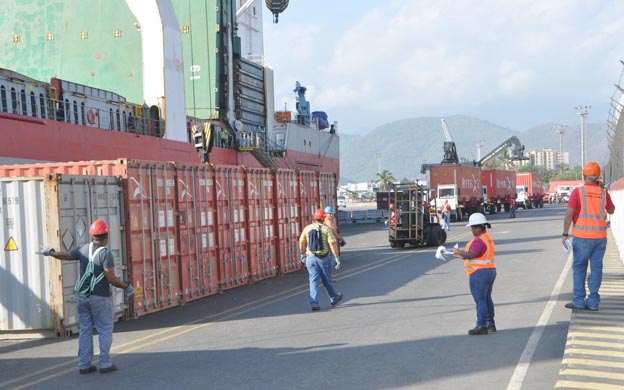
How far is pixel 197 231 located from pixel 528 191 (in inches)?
2539

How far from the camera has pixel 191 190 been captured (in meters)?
15.6

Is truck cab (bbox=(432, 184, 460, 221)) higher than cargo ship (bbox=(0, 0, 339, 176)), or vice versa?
cargo ship (bbox=(0, 0, 339, 176))

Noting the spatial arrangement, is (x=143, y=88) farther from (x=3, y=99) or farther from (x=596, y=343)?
(x=596, y=343)

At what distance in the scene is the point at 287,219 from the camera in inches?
818

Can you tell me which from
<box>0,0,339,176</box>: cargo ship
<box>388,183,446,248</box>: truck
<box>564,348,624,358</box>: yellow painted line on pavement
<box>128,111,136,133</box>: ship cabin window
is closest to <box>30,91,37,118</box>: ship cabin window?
<box>0,0,339,176</box>: cargo ship

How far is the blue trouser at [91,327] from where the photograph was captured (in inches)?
332

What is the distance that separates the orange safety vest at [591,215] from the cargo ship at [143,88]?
15.4m

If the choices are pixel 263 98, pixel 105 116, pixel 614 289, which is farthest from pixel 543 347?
pixel 263 98

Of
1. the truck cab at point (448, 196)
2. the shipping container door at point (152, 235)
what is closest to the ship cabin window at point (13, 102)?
the shipping container door at point (152, 235)

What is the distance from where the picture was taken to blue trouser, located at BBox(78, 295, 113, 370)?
8422 millimetres

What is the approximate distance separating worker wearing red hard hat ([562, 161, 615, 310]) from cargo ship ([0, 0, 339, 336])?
24.4 feet

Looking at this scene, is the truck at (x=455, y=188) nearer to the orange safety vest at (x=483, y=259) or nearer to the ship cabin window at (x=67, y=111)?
the ship cabin window at (x=67, y=111)

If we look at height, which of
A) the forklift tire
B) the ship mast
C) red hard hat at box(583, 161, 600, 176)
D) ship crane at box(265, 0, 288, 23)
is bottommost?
the forklift tire

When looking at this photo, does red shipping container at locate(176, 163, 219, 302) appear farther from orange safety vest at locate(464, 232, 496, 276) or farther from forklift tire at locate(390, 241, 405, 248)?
forklift tire at locate(390, 241, 405, 248)
